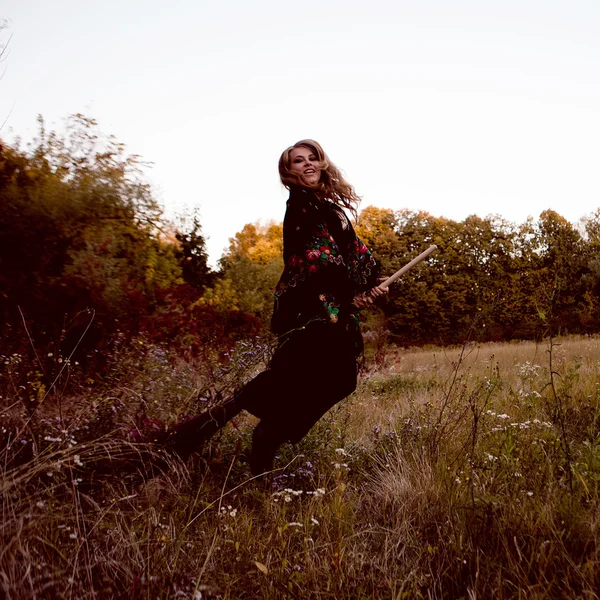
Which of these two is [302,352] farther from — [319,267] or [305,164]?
[305,164]

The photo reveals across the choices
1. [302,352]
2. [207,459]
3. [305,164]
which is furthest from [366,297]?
[207,459]

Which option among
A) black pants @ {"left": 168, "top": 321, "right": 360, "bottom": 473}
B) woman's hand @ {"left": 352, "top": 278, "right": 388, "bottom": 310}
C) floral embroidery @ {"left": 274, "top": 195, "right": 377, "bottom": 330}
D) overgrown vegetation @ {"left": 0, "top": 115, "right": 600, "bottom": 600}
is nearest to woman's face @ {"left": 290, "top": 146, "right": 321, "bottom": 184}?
floral embroidery @ {"left": 274, "top": 195, "right": 377, "bottom": 330}

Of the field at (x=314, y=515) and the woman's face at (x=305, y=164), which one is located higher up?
the woman's face at (x=305, y=164)

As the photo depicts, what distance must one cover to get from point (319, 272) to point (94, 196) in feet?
13.8

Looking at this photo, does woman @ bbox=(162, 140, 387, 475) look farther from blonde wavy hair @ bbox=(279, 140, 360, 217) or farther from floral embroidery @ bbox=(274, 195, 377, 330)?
blonde wavy hair @ bbox=(279, 140, 360, 217)

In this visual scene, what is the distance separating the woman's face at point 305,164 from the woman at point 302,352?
335 mm

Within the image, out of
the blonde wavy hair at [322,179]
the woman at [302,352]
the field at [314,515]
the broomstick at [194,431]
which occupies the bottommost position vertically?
the field at [314,515]

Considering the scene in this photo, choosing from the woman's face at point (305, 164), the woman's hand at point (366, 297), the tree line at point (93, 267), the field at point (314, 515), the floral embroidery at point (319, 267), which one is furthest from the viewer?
the tree line at point (93, 267)

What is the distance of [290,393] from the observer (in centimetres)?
267

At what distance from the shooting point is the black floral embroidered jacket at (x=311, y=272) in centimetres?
264

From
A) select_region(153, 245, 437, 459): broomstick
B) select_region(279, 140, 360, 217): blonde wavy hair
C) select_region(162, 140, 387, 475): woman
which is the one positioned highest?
select_region(279, 140, 360, 217): blonde wavy hair

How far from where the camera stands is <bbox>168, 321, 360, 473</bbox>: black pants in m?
2.65

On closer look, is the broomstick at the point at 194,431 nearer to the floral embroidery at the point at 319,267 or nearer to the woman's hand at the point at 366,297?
the woman's hand at the point at 366,297

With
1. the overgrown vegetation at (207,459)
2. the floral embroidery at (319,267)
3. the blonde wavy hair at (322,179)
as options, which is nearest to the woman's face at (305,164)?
the blonde wavy hair at (322,179)
